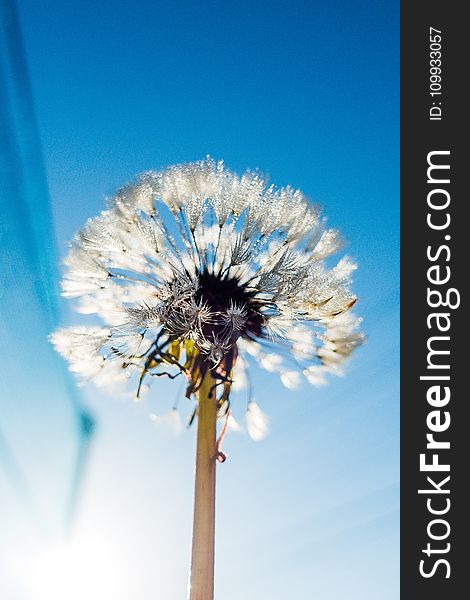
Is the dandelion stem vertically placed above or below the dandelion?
below

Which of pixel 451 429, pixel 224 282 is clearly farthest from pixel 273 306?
pixel 451 429

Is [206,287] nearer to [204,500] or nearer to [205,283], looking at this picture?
[205,283]

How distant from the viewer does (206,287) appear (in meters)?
6.94

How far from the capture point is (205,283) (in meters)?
6.95

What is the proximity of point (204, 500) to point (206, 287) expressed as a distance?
211 centimetres

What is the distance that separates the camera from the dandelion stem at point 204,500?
5.77 meters

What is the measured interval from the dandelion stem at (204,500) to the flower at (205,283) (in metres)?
0.27

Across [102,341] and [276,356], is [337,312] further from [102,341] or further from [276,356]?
[102,341]

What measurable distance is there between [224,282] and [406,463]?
2506mm

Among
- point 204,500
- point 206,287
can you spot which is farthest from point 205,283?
point 204,500

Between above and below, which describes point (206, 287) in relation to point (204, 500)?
above

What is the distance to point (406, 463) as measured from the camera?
5.95 meters

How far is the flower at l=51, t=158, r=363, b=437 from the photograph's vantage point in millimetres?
6754

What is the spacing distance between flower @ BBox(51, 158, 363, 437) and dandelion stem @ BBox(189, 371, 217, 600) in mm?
266
